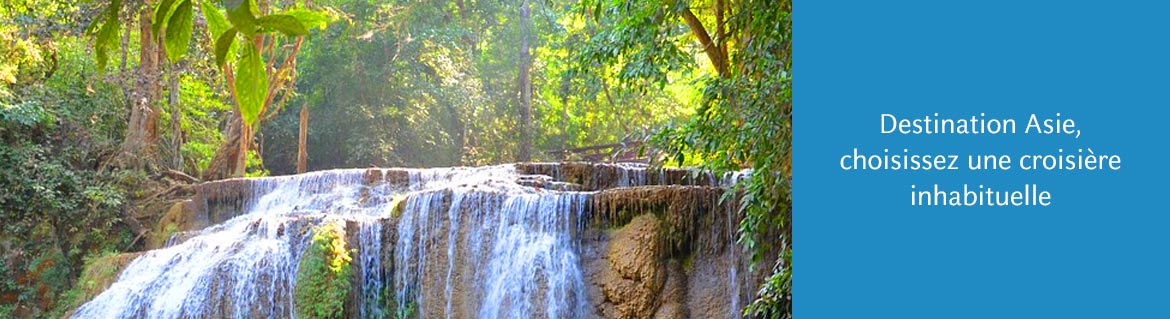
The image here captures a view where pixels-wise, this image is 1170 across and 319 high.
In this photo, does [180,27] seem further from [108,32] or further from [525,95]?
[525,95]

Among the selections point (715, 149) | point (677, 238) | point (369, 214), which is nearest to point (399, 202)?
point (369, 214)

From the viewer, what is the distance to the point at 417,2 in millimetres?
17469

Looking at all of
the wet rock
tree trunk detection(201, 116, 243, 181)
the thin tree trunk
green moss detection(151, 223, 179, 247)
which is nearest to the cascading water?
the wet rock

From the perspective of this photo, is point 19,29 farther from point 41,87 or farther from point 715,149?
point 715,149

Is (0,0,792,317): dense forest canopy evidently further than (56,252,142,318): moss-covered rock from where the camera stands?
No

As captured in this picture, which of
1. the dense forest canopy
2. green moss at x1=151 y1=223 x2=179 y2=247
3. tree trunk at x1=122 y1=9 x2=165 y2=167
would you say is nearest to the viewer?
the dense forest canopy

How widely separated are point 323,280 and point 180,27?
7.47 meters

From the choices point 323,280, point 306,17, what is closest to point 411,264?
point 323,280

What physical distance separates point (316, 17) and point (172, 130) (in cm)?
1228

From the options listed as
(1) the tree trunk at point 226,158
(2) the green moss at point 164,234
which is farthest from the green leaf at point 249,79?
(1) the tree trunk at point 226,158

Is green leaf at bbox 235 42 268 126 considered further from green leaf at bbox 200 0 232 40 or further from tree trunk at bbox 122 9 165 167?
tree trunk at bbox 122 9 165 167

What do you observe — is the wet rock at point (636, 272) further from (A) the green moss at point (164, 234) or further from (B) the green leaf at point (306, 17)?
(B) the green leaf at point (306, 17)

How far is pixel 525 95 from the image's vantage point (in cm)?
1944

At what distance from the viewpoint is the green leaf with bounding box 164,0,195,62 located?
36.8 inches
